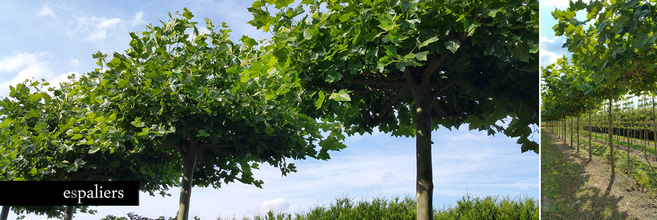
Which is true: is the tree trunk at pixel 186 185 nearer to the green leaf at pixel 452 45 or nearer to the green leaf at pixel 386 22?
the green leaf at pixel 386 22

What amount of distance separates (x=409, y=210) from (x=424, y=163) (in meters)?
4.37

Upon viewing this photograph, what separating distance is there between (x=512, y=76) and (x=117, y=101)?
525cm

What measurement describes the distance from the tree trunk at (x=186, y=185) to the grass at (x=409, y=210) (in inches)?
89.7

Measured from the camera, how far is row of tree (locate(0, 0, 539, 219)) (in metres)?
3.70

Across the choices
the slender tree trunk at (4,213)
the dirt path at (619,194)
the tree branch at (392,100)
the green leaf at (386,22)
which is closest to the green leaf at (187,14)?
the tree branch at (392,100)

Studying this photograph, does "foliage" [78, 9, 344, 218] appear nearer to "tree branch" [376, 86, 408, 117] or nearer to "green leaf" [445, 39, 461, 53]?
"tree branch" [376, 86, 408, 117]

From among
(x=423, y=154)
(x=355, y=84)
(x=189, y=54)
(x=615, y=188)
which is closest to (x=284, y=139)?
(x=189, y=54)

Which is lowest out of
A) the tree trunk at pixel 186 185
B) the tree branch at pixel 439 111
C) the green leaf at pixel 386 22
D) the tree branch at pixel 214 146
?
the tree trunk at pixel 186 185

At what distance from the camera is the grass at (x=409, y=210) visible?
8.12 m

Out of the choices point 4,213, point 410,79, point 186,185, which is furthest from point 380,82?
point 4,213

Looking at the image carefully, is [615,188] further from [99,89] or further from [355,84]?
[99,89]

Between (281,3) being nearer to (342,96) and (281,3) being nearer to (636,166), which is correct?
(342,96)

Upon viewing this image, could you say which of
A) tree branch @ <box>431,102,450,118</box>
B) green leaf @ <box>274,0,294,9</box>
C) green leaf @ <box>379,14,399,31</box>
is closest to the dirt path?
tree branch @ <box>431,102,450,118</box>

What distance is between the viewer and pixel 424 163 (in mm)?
4602
